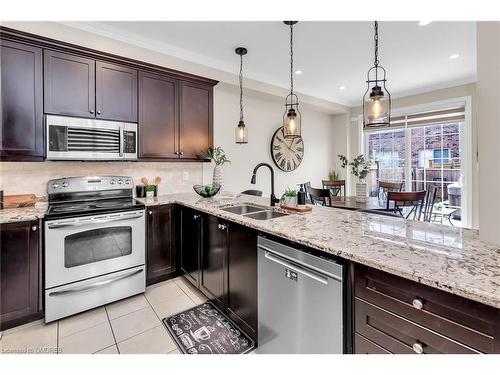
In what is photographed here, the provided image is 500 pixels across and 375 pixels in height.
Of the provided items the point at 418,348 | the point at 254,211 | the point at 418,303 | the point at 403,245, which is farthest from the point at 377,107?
the point at 418,348

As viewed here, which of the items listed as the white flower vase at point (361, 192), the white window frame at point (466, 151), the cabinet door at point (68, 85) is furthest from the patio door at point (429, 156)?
the cabinet door at point (68, 85)

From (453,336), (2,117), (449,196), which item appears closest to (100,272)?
(2,117)

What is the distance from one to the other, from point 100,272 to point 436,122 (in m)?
5.81

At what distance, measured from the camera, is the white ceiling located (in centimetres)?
271

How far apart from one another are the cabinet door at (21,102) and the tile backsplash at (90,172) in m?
0.35

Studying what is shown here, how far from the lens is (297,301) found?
1438mm

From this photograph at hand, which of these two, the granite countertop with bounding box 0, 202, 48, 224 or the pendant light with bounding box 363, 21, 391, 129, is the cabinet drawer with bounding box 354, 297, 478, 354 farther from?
the granite countertop with bounding box 0, 202, 48, 224

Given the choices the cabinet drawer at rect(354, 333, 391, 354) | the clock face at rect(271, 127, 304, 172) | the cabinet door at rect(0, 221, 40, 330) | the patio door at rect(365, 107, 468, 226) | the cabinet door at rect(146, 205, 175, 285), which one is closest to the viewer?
the cabinet drawer at rect(354, 333, 391, 354)

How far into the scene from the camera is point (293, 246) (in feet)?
4.87

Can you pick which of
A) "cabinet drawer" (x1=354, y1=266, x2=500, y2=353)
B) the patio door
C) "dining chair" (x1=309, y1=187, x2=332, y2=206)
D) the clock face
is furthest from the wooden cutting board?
the patio door

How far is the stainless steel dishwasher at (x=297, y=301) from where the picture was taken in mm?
1251

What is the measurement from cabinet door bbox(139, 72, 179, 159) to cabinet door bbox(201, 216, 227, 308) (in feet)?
4.13

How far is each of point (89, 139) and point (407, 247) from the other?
2.90 m
